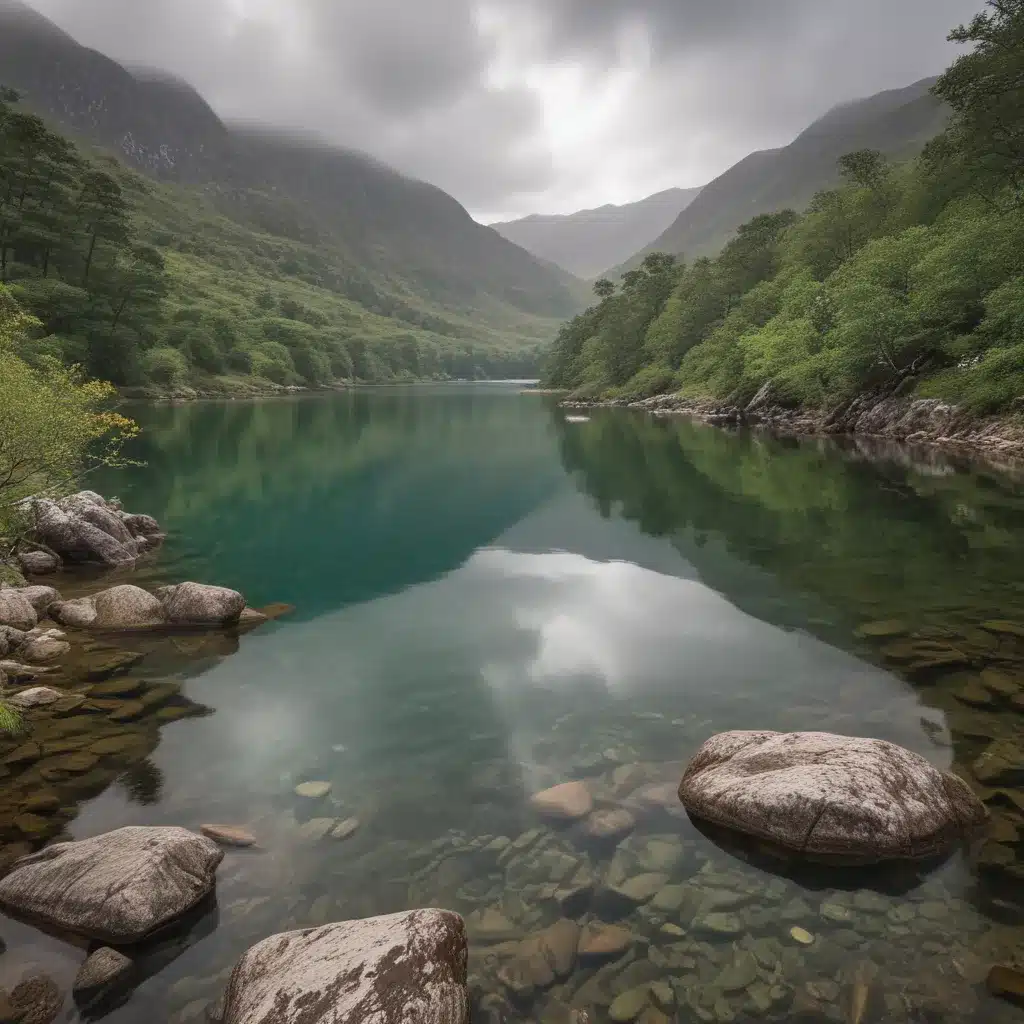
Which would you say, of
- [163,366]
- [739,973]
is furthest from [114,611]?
[163,366]

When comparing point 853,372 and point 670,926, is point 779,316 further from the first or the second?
point 670,926

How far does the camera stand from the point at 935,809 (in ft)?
28.1

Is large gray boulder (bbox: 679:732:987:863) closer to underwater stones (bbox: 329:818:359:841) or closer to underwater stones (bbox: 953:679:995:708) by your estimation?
underwater stones (bbox: 953:679:995:708)

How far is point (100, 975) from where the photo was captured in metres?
6.57

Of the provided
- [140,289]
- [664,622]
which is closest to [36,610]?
[664,622]

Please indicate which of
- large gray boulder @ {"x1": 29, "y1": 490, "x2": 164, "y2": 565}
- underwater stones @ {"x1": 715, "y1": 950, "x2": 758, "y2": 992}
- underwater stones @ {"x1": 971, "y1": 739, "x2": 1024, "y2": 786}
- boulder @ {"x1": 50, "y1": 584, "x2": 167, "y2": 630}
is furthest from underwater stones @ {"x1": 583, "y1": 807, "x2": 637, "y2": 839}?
large gray boulder @ {"x1": 29, "y1": 490, "x2": 164, "y2": 565}

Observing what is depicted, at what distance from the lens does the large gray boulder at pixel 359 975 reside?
5.62 m

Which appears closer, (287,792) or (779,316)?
(287,792)

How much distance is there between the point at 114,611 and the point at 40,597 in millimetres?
2629

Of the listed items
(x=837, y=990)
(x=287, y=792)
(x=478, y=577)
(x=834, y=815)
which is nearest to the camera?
(x=837, y=990)

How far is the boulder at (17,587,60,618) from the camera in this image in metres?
17.5

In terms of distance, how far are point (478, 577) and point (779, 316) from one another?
76.7m

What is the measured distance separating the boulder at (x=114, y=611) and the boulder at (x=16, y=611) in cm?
67

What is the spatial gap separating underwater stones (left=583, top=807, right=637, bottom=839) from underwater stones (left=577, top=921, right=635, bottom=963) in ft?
5.39
